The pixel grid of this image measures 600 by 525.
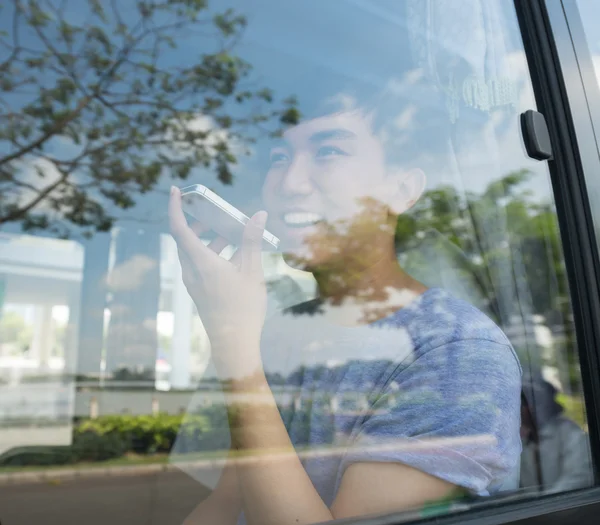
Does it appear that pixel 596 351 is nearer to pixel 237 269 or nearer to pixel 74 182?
pixel 237 269

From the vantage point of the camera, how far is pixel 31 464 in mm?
977

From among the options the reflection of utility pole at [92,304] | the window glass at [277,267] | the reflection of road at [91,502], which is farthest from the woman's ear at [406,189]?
the reflection of road at [91,502]

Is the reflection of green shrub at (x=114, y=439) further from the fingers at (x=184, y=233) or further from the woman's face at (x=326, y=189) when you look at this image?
the woman's face at (x=326, y=189)

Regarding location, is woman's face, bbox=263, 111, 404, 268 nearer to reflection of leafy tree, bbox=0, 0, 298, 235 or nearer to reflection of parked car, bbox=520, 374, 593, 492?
reflection of leafy tree, bbox=0, 0, 298, 235

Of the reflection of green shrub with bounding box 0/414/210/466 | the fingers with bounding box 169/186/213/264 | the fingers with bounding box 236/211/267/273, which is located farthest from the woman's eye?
the reflection of green shrub with bounding box 0/414/210/466

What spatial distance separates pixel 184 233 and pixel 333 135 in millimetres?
436

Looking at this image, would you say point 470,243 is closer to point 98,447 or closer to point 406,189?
point 406,189

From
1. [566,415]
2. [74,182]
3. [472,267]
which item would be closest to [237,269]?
[74,182]

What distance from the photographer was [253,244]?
123 centimetres

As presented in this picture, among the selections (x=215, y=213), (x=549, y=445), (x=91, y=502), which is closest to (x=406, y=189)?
(x=215, y=213)

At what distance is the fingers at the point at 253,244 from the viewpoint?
1.21 meters

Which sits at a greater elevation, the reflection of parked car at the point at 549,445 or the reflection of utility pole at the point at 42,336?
the reflection of utility pole at the point at 42,336

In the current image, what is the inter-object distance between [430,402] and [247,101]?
2.23ft

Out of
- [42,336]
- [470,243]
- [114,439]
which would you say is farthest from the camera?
[470,243]
